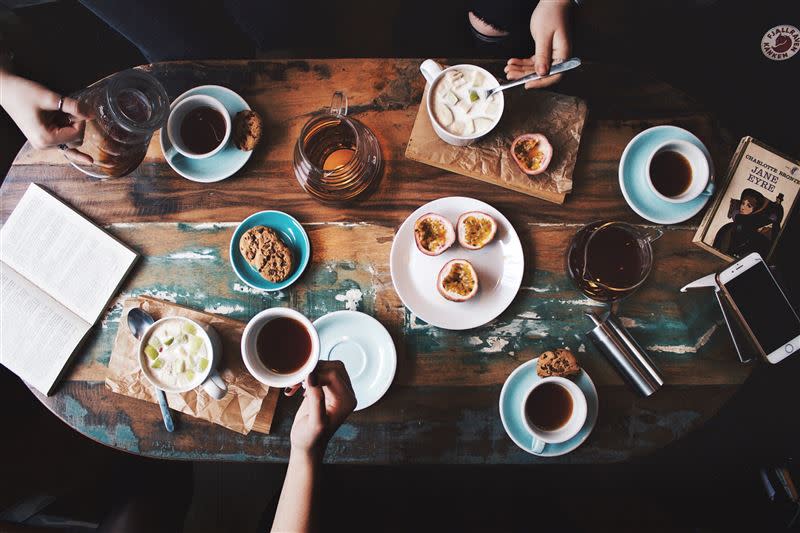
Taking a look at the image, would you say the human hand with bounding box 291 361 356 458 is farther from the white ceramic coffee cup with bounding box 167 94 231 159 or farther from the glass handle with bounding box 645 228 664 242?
the glass handle with bounding box 645 228 664 242

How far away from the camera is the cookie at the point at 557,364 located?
5.47ft

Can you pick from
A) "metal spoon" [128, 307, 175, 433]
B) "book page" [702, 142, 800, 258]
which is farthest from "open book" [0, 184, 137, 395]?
"book page" [702, 142, 800, 258]

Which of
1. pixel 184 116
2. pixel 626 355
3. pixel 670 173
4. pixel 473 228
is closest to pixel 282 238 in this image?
pixel 184 116

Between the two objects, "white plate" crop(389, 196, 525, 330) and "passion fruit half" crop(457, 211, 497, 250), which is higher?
"passion fruit half" crop(457, 211, 497, 250)

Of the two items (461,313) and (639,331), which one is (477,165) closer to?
(461,313)

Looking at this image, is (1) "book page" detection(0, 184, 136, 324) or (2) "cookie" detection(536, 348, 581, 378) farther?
(1) "book page" detection(0, 184, 136, 324)

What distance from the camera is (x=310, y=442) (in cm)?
146

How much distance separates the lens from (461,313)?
1.71 metres

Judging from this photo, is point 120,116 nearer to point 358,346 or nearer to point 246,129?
point 246,129

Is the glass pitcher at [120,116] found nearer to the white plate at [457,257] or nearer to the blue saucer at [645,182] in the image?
the white plate at [457,257]

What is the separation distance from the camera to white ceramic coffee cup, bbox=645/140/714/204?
5.50 feet

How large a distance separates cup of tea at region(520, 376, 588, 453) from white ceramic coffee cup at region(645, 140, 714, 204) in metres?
0.73

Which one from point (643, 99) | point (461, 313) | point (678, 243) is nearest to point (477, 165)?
point (461, 313)

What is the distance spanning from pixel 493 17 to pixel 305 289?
1466mm
